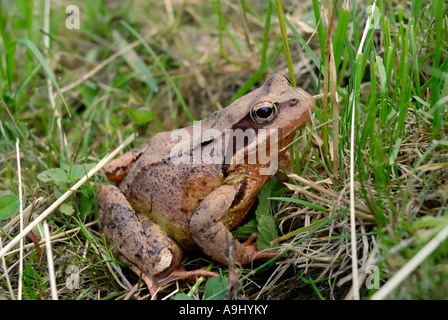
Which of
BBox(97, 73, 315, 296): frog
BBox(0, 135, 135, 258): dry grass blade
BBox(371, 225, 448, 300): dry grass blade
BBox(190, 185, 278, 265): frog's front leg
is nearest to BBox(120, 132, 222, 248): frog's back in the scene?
BBox(97, 73, 315, 296): frog

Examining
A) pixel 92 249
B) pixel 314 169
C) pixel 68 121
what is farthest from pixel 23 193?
pixel 314 169

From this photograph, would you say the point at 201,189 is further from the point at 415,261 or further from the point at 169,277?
the point at 415,261

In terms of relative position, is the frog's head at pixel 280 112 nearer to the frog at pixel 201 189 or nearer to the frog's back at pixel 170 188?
the frog at pixel 201 189

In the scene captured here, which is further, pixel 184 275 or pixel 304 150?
pixel 304 150

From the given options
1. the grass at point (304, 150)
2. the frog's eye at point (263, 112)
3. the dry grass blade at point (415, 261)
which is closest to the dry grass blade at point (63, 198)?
the grass at point (304, 150)

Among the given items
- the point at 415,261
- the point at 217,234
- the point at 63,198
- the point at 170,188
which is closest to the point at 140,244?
the point at 170,188
